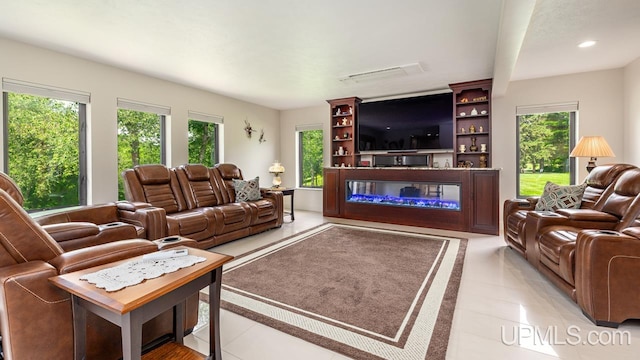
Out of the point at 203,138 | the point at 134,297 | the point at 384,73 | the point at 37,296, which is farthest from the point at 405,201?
the point at 37,296

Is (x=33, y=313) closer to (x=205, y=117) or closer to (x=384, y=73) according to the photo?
(x=384, y=73)

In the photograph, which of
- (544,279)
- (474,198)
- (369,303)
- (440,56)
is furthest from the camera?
(474,198)

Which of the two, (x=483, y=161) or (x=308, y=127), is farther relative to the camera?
(x=308, y=127)

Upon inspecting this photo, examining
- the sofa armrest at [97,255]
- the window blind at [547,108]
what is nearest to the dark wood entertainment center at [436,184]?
the window blind at [547,108]

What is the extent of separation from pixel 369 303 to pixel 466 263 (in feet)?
5.14

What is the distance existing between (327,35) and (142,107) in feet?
10.2

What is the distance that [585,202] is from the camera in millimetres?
3135

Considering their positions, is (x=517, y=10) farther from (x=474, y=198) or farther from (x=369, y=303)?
(x=474, y=198)

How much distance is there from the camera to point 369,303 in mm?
2252

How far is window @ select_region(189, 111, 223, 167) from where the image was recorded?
524 centimetres

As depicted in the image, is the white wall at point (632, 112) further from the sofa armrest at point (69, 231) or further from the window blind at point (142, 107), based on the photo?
the window blind at point (142, 107)

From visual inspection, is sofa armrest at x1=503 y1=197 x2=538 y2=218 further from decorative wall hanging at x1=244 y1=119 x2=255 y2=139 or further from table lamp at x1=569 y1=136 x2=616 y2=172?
decorative wall hanging at x1=244 y1=119 x2=255 y2=139

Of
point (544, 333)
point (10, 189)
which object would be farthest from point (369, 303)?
point (10, 189)

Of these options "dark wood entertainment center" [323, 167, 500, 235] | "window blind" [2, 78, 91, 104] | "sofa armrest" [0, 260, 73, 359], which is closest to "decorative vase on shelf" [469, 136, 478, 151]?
"dark wood entertainment center" [323, 167, 500, 235]
